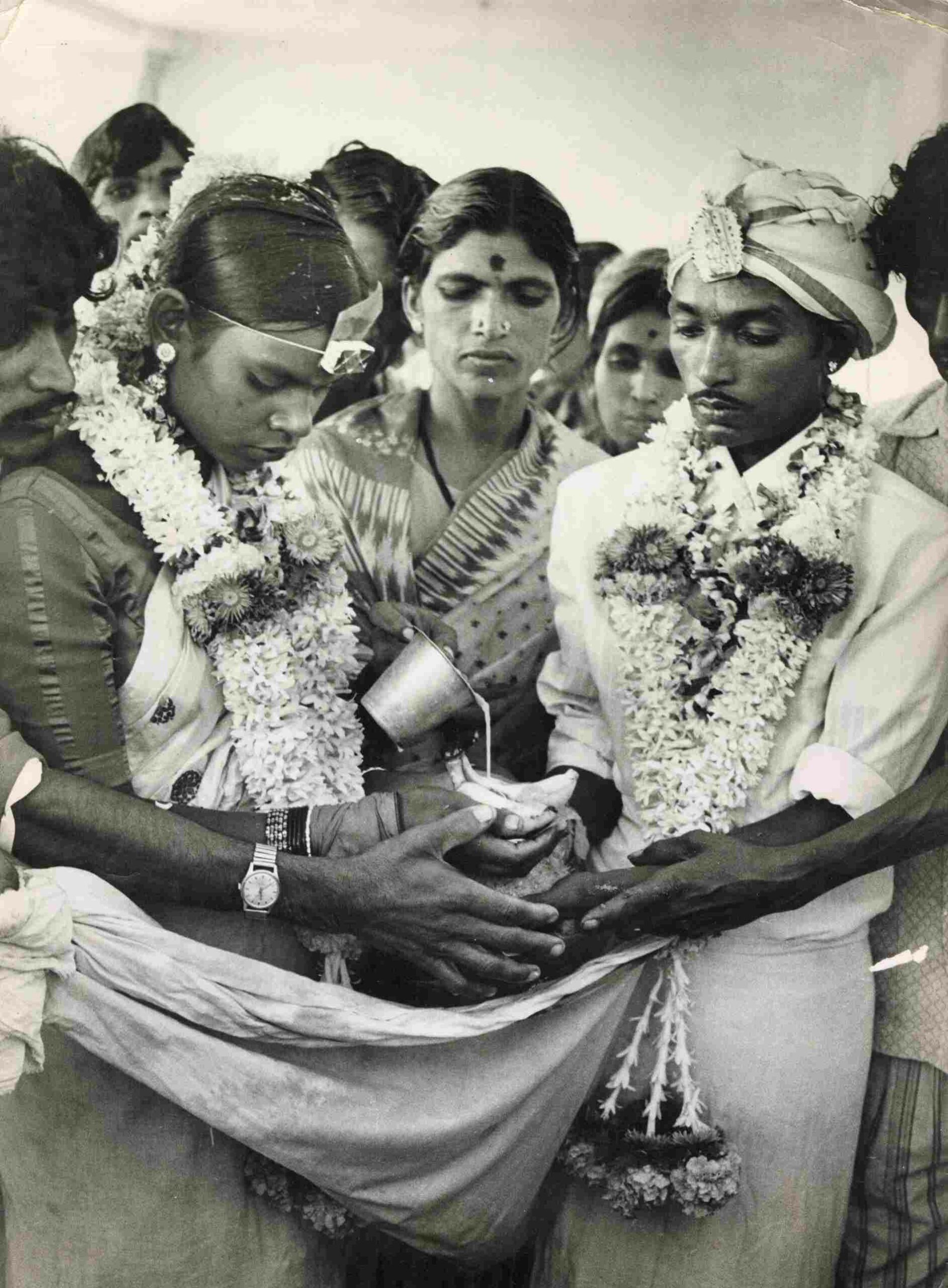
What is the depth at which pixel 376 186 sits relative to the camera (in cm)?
320

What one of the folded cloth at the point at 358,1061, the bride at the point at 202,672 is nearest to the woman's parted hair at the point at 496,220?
the bride at the point at 202,672

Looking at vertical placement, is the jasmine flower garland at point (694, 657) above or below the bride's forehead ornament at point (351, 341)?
below

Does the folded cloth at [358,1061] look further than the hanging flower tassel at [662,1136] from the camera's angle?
No

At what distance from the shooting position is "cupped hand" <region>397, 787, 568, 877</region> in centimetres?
311

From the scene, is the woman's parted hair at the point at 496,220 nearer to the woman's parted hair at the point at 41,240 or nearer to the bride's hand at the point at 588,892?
the woman's parted hair at the point at 41,240

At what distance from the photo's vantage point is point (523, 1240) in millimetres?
3338

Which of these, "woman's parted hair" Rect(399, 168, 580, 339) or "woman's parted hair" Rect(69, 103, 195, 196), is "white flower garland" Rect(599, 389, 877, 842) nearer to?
"woman's parted hair" Rect(399, 168, 580, 339)

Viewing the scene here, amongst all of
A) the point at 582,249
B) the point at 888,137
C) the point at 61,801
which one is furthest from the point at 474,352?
the point at 61,801

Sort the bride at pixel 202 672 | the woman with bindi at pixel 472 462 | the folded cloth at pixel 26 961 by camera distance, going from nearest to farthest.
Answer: the folded cloth at pixel 26 961
the bride at pixel 202 672
the woman with bindi at pixel 472 462

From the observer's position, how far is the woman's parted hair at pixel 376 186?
319cm

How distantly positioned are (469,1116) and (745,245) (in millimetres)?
1862

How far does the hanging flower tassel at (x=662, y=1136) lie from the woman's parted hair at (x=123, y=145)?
1953 millimetres

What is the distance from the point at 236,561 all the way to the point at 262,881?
65 centimetres

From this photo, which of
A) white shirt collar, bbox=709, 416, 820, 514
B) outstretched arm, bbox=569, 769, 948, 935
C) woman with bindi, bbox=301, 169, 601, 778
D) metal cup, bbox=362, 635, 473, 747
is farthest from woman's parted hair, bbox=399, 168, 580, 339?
outstretched arm, bbox=569, 769, 948, 935
